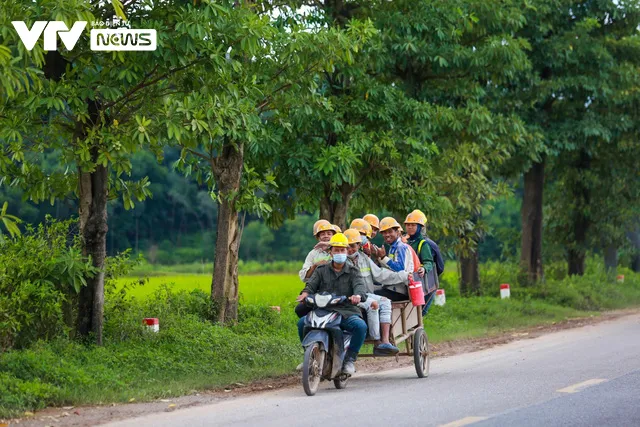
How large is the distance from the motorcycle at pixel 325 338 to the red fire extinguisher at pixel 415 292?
1390 millimetres

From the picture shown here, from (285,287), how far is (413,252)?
784 inches

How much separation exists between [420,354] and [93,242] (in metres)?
4.43

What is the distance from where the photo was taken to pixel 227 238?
17641mm

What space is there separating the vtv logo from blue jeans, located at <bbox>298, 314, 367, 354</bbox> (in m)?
4.20

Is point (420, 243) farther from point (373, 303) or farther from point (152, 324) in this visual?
point (152, 324)

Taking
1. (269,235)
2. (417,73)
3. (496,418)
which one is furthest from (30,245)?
(269,235)

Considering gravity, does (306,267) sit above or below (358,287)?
above

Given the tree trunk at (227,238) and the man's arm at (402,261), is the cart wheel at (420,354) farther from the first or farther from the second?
the tree trunk at (227,238)

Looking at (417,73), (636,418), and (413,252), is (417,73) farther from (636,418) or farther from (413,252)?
(636,418)

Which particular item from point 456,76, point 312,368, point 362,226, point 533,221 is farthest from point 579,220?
point 312,368

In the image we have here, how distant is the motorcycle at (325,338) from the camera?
1269cm

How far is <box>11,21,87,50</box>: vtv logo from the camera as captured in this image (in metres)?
10.9

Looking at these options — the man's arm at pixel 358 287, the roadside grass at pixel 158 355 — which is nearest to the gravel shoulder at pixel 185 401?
the roadside grass at pixel 158 355

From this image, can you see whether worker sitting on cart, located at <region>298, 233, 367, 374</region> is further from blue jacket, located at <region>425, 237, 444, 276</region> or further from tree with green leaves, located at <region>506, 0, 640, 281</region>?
tree with green leaves, located at <region>506, 0, 640, 281</region>
